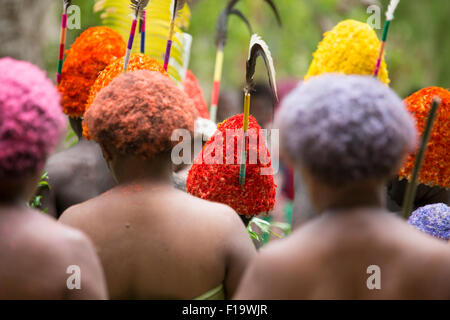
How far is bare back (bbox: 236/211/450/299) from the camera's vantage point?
5.39 feet

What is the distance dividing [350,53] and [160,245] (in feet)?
4.27

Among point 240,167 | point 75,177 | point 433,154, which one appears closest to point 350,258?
point 240,167

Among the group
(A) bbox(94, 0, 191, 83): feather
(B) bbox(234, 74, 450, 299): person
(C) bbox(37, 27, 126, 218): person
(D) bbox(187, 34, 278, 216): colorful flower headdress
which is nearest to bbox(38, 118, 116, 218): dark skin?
(C) bbox(37, 27, 126, 218): person

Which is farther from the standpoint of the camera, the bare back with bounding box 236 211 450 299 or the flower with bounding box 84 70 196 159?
the flower with bounding box 84 70 196 159

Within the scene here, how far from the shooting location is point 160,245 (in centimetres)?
206

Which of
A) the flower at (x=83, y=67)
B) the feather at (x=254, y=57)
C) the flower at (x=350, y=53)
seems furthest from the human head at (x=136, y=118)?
the flower at (x=83, y=67)

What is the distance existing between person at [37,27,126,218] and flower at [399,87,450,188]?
64.2 inches

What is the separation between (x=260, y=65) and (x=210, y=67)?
5.35ft

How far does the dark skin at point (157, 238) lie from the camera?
2061 mm

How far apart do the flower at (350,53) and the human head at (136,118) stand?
91cm

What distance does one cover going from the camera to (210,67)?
1252 cm

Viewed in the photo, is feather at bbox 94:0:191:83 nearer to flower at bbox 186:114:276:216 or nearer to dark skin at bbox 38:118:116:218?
dark skin at bbox 38:118:116:218

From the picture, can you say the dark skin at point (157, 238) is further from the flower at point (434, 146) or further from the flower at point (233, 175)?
the flower at point (434, 146)

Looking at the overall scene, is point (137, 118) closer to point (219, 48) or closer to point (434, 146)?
point (434, 146)
